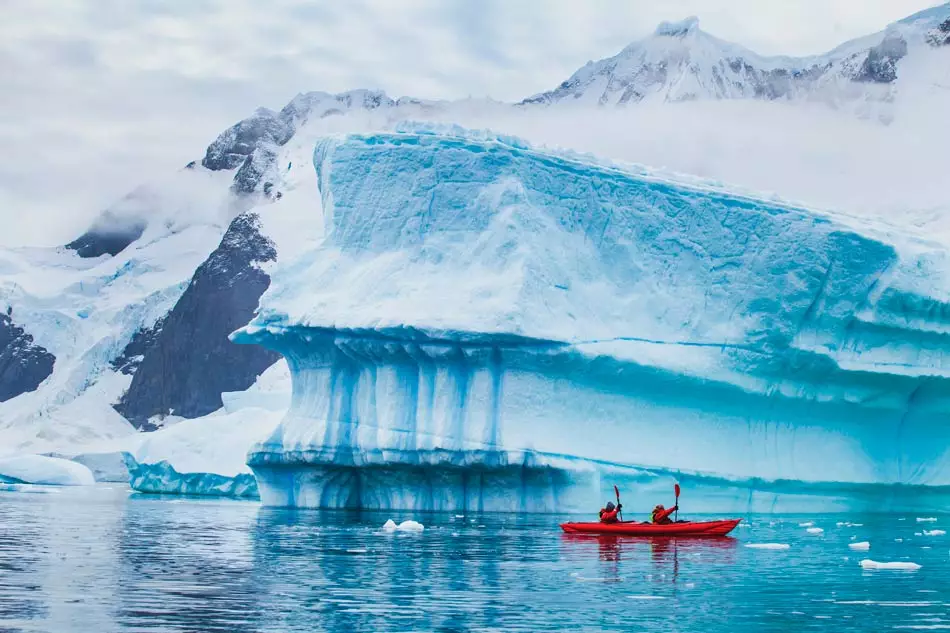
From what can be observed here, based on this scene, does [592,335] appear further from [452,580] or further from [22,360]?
[22,360]

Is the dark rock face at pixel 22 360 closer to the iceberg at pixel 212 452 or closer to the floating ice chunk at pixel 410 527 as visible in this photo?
the iceberg at pixel 212 452

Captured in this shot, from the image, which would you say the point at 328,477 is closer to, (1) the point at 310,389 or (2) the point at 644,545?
(1) the point at 310,389

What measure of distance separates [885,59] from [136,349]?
171 feet

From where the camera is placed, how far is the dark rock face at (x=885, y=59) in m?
62.6

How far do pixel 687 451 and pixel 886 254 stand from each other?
5520 mm

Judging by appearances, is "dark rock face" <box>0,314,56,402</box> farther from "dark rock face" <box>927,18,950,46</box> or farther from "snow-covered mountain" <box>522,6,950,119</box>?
"dark rock face" <box>927,18,950,46</box>

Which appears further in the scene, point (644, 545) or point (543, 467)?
point (543, 467)

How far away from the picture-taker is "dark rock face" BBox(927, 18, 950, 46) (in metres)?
60.1

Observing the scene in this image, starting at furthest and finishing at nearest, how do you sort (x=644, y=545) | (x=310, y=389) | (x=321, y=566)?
(x=310, y=389)
(x=644, y=545)
(x=321, y=566)

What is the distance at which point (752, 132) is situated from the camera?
66.4 metres

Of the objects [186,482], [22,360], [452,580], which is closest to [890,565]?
[452,580]

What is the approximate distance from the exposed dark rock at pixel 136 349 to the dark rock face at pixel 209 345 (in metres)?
0.88

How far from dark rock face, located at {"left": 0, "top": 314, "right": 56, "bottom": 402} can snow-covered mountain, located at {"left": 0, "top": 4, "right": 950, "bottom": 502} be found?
11 centimetres

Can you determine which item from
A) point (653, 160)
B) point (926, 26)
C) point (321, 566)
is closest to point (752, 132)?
point (653, 160)
